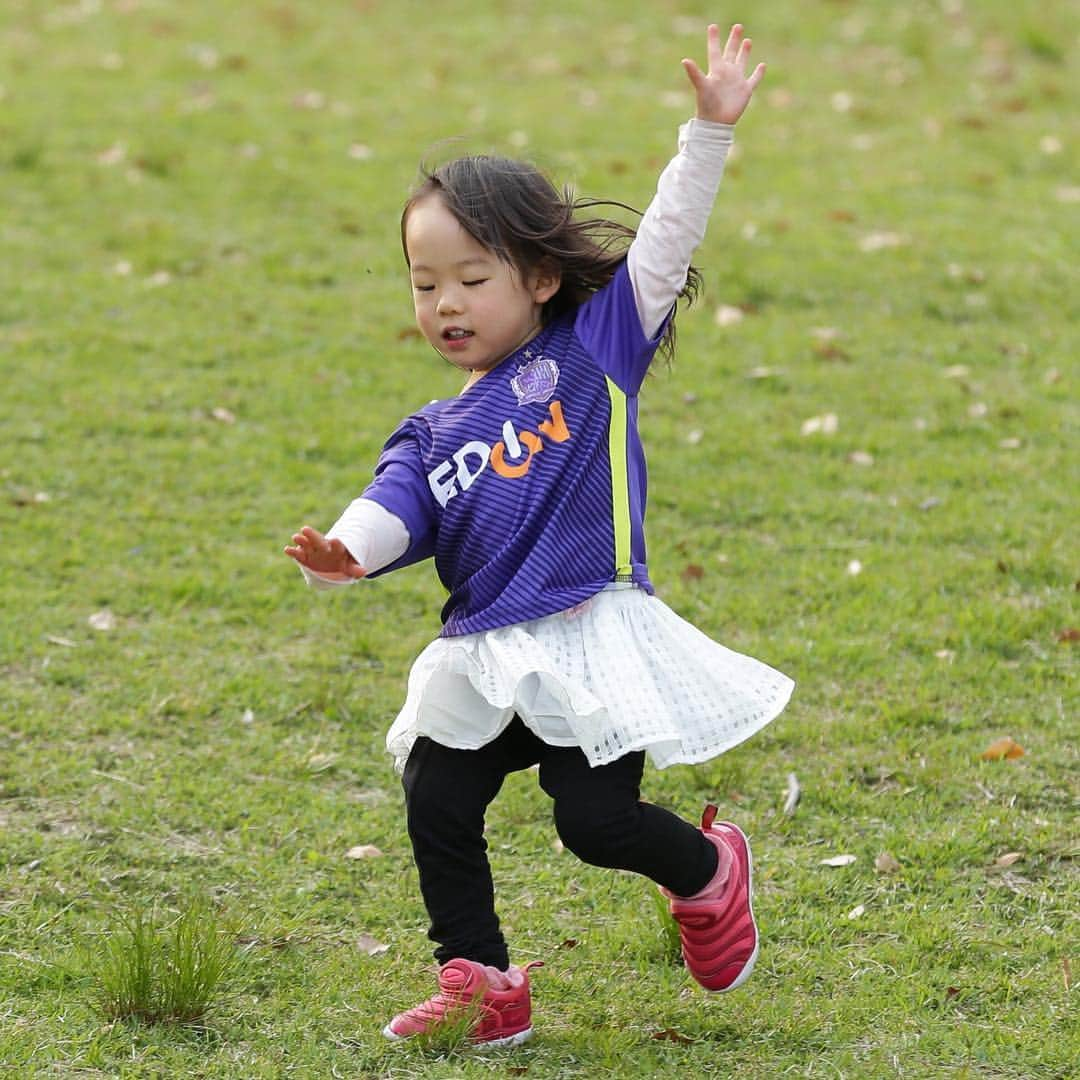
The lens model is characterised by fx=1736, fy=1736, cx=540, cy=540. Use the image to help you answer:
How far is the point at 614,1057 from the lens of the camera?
2.92 m

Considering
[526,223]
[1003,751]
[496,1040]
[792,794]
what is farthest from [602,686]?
[1003,751]

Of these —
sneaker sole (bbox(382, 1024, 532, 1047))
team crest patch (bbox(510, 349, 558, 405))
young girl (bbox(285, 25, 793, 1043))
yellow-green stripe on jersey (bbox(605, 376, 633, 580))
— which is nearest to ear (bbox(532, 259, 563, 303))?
young girl (bbox(285, 25, 793, 1043))

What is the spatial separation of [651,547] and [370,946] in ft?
6.98

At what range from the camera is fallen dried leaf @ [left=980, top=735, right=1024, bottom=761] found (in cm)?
398

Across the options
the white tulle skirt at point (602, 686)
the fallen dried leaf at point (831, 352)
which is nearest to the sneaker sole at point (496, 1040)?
the white tulle skirt at point (602, 686)

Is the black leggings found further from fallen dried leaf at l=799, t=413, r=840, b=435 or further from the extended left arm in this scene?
fallen dried leaf at l=799, t=413, r=840, b=435

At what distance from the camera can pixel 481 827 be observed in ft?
9.80

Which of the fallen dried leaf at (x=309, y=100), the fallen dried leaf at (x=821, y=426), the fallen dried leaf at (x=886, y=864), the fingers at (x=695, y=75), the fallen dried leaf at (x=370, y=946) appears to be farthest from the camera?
the fallen dried leaf at (x=309, y=100)

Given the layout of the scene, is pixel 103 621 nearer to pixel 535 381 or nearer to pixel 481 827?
pixel 481 827

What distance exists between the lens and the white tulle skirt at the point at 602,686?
2771mm

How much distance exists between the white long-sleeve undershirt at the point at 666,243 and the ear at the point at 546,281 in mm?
167

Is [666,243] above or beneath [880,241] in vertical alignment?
above

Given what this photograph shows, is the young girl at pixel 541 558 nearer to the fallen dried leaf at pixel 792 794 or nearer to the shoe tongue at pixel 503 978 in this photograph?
the shoe tongue at pixel 503 978

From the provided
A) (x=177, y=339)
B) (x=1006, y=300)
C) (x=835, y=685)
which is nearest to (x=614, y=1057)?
(x=835, y=685)
